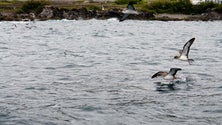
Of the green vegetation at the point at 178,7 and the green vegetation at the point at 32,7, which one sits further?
the green vegetation at the point at 178,7

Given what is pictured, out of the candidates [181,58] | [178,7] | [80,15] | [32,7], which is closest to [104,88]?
[181,58]

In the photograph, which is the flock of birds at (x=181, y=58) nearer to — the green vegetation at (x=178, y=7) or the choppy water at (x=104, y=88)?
the choppy water at (x=104, y=88)

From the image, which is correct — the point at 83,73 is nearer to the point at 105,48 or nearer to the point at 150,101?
the point at 150,101

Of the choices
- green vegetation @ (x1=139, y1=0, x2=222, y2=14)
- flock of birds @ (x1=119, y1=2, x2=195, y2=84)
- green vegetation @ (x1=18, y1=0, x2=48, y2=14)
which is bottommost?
green vegetation @ (x1=139, y1=0, x2=222, y2=14)

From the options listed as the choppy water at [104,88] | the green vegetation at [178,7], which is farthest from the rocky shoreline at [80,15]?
the choppy water at [104,88]

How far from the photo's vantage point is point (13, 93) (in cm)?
2364

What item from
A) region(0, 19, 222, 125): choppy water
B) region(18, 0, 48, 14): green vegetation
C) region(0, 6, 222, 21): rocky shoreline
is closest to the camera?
region(0, 19, 222, 125): choppy water

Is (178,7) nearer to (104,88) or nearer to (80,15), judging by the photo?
(80,15)

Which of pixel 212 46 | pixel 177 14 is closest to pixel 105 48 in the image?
pixel 212 46

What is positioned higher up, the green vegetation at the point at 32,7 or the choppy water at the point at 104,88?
the choppy water at the point at 104,88

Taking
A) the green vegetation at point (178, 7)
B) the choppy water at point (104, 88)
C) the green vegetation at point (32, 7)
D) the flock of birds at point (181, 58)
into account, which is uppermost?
the flock of birds at point (181, 58)

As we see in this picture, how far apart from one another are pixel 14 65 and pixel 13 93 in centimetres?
1019

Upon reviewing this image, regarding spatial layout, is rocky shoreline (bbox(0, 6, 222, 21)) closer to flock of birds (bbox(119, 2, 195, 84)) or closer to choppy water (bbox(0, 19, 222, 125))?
choppy water (bbox(0, 19, 222, 125))

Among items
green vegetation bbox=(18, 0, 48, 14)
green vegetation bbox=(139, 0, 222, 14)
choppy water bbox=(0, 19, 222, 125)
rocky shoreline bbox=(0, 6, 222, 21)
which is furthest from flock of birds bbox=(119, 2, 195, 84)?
green vegetation bbox=(139, 0, 222, 14)
